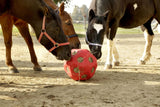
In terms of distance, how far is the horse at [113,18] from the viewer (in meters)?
5.04

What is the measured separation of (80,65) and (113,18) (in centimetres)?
217

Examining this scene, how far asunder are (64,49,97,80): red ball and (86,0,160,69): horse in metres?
→ 0.56

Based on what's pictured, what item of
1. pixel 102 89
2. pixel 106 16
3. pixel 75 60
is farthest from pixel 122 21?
pixel 102 89

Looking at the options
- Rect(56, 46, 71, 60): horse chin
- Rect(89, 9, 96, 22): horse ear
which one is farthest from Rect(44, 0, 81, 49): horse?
Rect(56, 46, 71, 60): horse chin

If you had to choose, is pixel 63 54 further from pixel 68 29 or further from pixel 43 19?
pixel 68 29

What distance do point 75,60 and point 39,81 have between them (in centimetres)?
97

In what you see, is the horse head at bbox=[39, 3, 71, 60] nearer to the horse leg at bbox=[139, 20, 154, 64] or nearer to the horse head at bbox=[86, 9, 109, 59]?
the horse head at bbox=[86, 9, 109, 59]

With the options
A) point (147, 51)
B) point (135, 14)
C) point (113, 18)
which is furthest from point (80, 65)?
point (147, 51)

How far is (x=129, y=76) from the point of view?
203 inches

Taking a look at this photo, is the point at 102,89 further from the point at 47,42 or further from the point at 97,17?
the point at 97,17

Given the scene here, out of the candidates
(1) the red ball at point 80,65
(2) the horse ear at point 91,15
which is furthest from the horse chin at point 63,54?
(2) the horse ear at point 91,15

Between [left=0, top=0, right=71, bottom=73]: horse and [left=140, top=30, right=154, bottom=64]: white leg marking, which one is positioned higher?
[left=0, top=0, right=71, bottom=73]: horse

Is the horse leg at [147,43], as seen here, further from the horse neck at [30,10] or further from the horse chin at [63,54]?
the horse neck at [30,10]

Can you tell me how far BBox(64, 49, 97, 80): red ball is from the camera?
4352 millimetres
